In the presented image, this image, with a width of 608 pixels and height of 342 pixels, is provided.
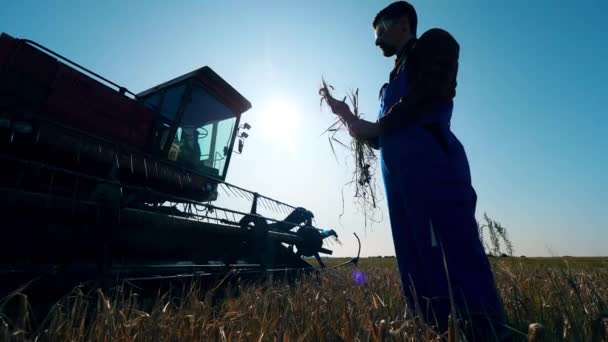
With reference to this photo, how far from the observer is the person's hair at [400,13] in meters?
1.97

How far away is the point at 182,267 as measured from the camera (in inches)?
149

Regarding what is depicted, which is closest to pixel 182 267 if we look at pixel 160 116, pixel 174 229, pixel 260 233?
pixel 174 229

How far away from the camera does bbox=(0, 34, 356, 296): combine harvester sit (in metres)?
2.75

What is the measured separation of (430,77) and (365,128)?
46 centimetres

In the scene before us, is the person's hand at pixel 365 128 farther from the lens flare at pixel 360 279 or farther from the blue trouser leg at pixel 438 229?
the lens flare at pixel 360 279

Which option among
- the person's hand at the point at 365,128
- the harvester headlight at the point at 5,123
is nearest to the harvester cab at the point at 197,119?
the harvester headlight at the point at 5,123

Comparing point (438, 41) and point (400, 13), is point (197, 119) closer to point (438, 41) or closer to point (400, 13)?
point (400, 13)

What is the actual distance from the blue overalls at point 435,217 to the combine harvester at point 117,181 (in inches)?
84.8

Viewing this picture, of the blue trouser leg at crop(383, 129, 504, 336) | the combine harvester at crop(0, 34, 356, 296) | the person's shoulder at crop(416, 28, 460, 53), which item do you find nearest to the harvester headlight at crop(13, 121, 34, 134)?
the combine harvester at crop(0, 34, 356, 296)

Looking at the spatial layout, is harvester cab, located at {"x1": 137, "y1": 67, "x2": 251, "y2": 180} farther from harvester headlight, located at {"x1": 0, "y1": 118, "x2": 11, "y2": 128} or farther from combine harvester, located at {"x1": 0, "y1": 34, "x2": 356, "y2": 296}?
harvester headlight, located at {"x1": 0, "y1": 118, "x2": 11, "y2": 128}

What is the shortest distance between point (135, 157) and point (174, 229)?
2.16 meters

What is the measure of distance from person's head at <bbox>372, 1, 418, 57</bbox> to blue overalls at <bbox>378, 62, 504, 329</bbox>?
274mm

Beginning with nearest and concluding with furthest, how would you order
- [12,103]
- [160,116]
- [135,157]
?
[12,103], [135,157], [160,116]

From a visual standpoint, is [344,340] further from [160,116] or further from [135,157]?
[160,116]
